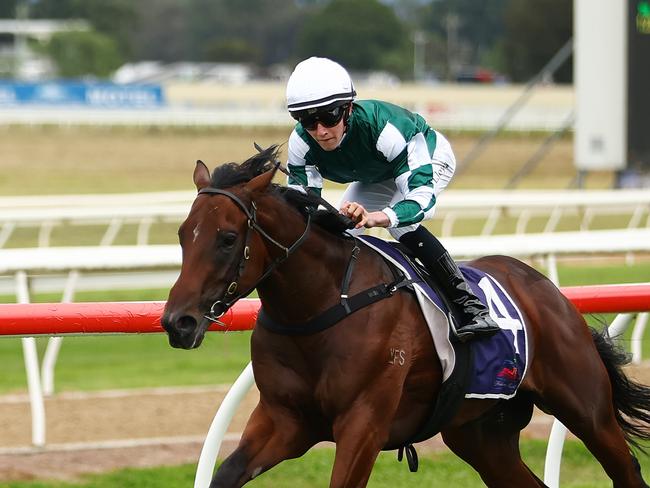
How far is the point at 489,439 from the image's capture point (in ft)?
14.0

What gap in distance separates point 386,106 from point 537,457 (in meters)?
2.49

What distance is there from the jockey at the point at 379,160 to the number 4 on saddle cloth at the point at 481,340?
5 centimetres

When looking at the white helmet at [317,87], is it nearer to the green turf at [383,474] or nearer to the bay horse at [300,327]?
the bay horse at [300,327]

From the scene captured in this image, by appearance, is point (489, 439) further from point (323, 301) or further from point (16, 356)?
point (16, 356)

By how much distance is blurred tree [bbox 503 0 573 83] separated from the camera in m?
61.8

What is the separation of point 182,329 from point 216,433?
104 centimetres

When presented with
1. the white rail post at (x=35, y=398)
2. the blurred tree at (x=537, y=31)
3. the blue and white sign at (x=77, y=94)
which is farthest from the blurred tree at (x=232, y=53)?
the white rail post at (x=35, y=398)

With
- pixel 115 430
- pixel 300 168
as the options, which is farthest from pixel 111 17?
pixel 300 168

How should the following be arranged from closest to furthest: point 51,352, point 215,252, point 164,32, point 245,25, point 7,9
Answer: point 215,252 < point 51,352 < point 7,9 < point 245,25 < point 164,32

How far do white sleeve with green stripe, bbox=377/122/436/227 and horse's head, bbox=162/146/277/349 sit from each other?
435 mm

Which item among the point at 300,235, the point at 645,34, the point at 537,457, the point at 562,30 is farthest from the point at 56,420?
the point at 562,30

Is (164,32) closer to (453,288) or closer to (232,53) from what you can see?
(232,53)

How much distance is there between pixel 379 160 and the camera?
3826 mm

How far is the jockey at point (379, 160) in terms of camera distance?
3633 millimetres
